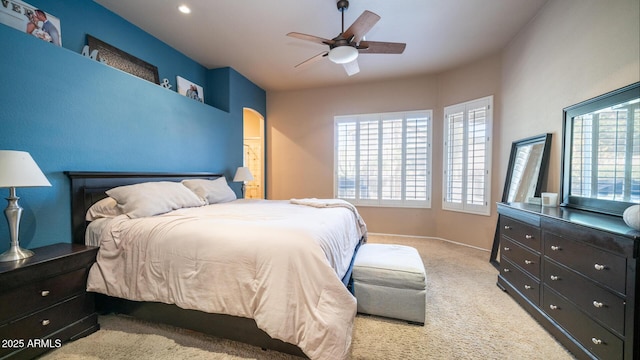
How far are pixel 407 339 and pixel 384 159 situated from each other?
11.0 feet

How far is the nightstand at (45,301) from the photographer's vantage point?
1455mm

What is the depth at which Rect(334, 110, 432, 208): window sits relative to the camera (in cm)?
449

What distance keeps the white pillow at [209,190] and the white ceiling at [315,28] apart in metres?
1.93

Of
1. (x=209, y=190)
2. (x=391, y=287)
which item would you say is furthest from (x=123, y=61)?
(x=391, y=287)

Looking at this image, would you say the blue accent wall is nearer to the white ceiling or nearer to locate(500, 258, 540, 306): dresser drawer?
the white ceiling

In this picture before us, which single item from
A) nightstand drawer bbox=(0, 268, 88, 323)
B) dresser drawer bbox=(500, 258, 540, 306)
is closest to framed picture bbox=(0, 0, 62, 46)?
nightstand drawer bbox=(0, 268, 88, 323)

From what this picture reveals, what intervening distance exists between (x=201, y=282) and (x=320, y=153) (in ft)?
12.1

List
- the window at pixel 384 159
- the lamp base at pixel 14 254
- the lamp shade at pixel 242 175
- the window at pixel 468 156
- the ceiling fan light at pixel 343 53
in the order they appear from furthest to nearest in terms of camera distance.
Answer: the window at pixel 384 159
the lamp shade at pixel 242 175
the window at pixel 468 156
the ceiling fan light at pixel 343 53
the lamp base at pixel 14 254

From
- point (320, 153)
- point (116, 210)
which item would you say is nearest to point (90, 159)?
point (116, 210)

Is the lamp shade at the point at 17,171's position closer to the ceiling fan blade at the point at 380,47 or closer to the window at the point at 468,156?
the ceiling fan blade at the point at 380,47

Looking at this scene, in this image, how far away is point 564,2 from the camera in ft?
7.66

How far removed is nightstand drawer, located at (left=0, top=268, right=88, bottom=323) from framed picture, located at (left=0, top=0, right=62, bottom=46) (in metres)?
2.07

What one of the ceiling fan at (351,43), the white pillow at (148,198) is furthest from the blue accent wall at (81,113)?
the ceiling fan at (351,43)

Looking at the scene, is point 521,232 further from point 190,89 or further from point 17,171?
point 190,89
